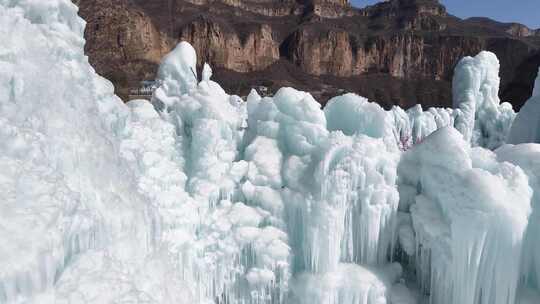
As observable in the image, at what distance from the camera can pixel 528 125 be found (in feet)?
44.3

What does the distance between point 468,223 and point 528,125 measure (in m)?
8.94

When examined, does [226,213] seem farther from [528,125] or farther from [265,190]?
[528,125]

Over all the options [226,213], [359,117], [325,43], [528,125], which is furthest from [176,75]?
[325,43]

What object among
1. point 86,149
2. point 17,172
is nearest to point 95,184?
point 86,149

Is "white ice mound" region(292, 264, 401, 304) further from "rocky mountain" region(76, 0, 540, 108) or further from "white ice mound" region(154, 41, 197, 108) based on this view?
"rocky mountain" region(76, 0, 540, 108)

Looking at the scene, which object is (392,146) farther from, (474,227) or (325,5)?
(325,5)

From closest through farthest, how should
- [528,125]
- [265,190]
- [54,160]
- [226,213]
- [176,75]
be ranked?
1. [54,160]
2. [226,213]
3. [265,190]
4. [176,75]
5. [528,125]

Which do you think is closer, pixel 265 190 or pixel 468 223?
pixel 468 223

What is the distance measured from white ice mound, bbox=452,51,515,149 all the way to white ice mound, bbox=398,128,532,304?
1522 cm

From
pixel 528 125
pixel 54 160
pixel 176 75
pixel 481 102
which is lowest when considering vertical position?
pixel 54 160

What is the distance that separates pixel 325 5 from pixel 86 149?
9258 centimetres

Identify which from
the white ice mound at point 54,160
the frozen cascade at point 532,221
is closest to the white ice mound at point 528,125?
the frozen cascade at point 532,221

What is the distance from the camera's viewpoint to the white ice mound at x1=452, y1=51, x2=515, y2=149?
2142 centimetres

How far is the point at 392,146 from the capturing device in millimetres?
8219
